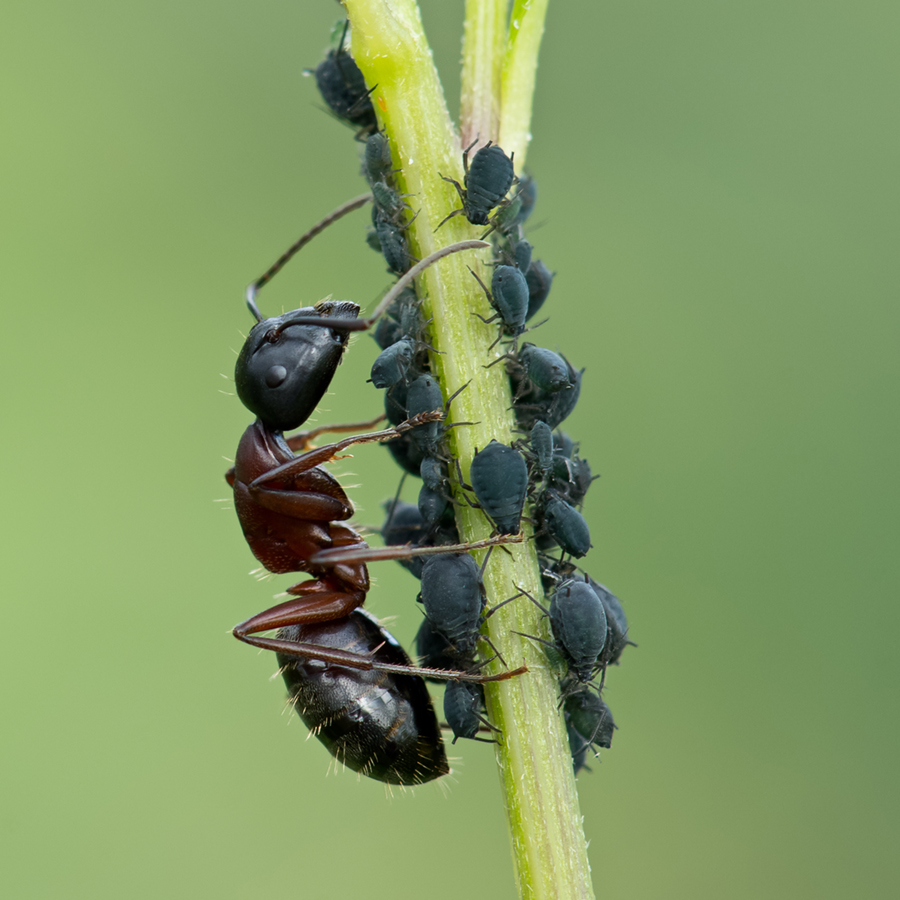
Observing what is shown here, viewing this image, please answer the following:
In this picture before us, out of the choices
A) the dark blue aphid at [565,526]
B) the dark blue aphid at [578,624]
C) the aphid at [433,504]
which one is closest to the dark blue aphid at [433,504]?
the aphid at [433,504]

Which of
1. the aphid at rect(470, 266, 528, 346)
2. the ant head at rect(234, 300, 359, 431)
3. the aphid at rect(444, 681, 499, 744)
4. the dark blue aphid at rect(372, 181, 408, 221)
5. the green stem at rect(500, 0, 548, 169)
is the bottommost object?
the aphid at rect(444, 681, 499, 744)

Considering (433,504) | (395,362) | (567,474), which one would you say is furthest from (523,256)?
(433,504)

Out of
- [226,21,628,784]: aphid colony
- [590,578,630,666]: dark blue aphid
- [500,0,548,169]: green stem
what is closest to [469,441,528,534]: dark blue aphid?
[226,21,628,784]: aphid colony

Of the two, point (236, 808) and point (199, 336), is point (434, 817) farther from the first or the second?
point (199, 336)

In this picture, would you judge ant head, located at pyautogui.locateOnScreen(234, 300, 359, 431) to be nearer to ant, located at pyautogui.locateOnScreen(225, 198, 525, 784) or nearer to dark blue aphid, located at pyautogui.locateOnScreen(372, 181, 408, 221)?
ant, located at pyautogui.locateOnScreen(225, 198, 525, 784)

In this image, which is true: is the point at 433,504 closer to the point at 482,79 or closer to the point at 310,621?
the point at 310,621

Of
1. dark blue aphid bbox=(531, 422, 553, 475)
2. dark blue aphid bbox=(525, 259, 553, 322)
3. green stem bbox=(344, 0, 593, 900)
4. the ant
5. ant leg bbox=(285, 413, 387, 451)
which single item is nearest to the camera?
green stem bbox=(344, 0, 593, 900)
